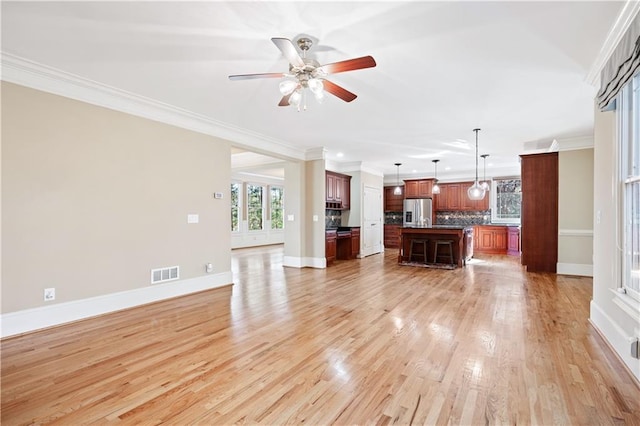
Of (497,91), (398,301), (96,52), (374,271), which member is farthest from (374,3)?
(374,271)

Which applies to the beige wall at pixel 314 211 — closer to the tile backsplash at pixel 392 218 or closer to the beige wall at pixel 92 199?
the beige wall at pixel 92 199

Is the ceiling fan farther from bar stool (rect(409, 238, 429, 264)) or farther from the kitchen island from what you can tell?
bar stool (rect(409, 238, 429, 264))

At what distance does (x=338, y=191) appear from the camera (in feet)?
26.6

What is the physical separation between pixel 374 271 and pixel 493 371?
13.2 feet

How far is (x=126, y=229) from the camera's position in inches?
149

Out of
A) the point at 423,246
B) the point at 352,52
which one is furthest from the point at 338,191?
the point at 352,52

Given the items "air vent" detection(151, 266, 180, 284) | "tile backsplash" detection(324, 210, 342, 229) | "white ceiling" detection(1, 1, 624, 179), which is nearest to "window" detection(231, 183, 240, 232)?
"tile backsplash" detection(324, 210, 342, 229)

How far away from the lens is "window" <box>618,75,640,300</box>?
2379 millimetres

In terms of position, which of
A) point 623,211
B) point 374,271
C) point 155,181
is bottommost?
point 374,271

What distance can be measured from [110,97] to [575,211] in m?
7.78

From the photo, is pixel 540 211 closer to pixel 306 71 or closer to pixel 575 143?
pixel 575 143

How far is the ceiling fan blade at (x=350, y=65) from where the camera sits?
87.7 inches

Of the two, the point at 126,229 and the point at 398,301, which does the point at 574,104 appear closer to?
the point at 398,301

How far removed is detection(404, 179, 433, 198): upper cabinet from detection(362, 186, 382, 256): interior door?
3.77ft
